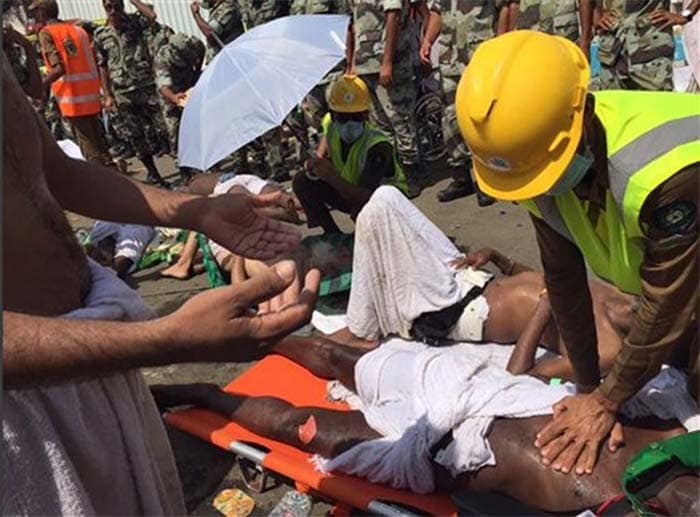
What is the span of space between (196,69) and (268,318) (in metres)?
6.73

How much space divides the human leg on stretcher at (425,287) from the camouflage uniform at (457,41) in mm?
2056

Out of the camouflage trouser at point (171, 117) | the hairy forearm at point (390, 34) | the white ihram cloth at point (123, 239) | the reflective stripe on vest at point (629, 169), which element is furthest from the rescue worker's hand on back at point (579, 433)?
the camouflage trouser at point (171, 117)

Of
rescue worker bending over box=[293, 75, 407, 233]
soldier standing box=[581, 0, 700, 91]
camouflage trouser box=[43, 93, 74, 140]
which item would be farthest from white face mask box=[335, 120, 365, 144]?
camouflage trouser box=[43, 93, 74, 140]

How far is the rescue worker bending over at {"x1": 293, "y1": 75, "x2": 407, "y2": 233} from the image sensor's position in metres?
4.43

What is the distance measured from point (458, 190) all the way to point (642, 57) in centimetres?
169

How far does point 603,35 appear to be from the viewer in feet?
17.3

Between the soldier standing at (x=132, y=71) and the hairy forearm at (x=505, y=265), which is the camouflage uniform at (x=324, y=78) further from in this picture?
the hairy forearm at (x=505, y=265)

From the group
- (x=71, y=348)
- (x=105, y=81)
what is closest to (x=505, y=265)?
(x=71, y=348)

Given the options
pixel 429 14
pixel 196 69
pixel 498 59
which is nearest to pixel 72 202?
pixel 498 59

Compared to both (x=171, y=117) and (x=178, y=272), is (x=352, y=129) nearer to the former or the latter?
(x=178, y=272)

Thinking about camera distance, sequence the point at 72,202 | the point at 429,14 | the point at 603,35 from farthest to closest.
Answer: the point at 429,14, the point at 603,35, the point at 72,202

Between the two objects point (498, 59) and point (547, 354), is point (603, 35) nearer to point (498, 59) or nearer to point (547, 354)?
point (547, 354)

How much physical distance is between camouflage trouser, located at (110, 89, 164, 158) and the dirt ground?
1301 mm

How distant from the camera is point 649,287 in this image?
1903mm
